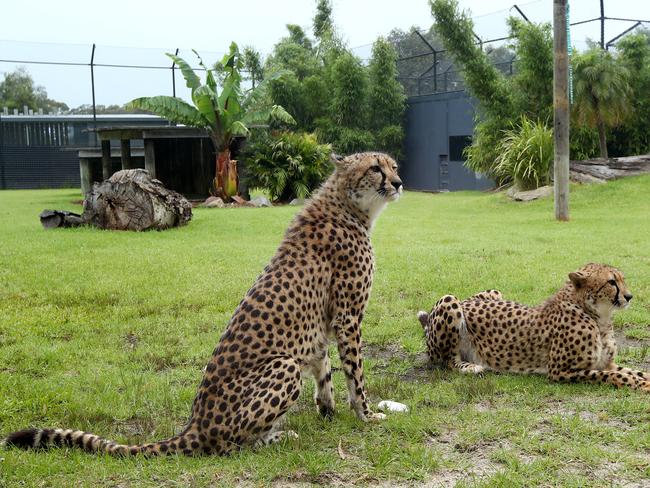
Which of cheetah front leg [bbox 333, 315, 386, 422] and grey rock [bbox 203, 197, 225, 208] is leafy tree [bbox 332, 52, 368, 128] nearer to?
grey rock [bbox 203, 197, 225, 208]

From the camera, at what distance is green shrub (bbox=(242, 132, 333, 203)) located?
20.3 metres

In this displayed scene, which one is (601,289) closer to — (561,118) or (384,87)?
(561,118)

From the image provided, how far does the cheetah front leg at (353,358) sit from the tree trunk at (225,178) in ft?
51.6

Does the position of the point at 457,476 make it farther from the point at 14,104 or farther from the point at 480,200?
the point at 14,104

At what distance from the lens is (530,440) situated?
386cm

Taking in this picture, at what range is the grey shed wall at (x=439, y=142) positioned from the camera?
27500mm

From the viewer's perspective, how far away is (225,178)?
1994 centimetres

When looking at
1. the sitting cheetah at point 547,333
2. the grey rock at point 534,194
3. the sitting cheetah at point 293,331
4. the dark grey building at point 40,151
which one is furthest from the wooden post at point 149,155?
the sitting cheetah at point 293,331

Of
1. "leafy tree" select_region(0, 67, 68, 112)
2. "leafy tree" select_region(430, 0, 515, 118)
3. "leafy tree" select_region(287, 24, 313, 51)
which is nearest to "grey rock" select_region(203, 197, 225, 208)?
"leafy tree" select_region(430, 0, 515, 118)

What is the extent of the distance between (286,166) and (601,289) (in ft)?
52.3

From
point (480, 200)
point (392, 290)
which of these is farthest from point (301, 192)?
point (392, 290)

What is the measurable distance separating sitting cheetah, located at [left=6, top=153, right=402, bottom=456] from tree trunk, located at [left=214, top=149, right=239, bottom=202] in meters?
15.4

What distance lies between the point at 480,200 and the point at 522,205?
175cm

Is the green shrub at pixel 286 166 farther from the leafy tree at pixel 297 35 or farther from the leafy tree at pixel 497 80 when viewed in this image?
the leafy tree at pixel 297 35
